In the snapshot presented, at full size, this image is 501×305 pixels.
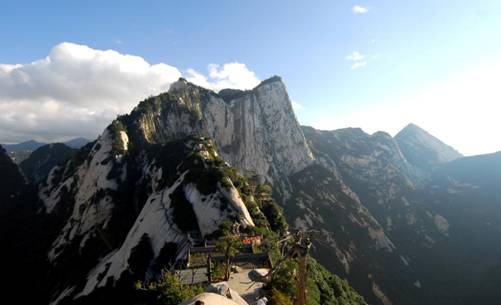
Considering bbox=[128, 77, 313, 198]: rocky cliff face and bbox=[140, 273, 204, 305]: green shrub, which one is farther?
bbox=[128, 77, 313, 198]: rocky cliff face

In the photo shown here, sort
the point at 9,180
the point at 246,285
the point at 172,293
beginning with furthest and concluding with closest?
the point at 9,180, the point at 246,285, the point at 172,293

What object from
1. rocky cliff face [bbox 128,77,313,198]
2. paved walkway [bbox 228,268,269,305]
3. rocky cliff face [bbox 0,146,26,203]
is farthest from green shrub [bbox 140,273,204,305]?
rocky cliff face [bbox 0,146,26,203]

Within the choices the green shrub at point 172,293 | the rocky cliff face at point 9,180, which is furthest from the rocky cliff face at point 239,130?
the green shrub at point 172,293

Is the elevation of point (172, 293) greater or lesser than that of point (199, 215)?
greater

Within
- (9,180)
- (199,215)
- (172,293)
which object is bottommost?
(9,180)

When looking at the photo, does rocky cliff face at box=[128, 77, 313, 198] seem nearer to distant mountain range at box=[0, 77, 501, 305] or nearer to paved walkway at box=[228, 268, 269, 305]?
distant mountain range at box=[0, 77, 501, 305]

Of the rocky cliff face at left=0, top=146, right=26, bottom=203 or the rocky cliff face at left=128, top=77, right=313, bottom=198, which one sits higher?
the rocky cliff face at left=128, top=77, right=313, bottom=198

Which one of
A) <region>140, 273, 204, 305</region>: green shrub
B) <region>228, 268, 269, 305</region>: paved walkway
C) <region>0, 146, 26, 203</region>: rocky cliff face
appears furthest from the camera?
<region>0, 146, 26, 203</region>: rocky cliff face

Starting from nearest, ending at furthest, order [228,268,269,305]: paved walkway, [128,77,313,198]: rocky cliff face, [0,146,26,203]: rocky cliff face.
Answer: [228,268,269,305]: paved walkway → [0,146,26,203]: rocky cliff face → [128,77,313,198]: rocky cliff face

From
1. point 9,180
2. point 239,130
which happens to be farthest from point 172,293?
point 9,180

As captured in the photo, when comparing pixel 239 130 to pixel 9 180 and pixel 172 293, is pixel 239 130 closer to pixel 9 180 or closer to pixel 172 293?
pixel 9 180

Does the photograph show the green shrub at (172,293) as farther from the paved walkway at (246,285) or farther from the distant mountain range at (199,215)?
the distant mountain range at (199,215)
